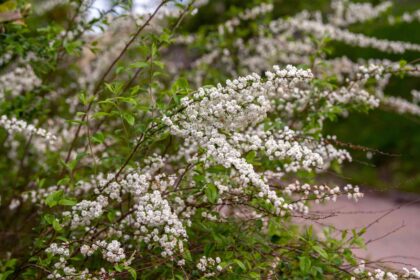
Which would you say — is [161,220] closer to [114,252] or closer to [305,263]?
[114,252]

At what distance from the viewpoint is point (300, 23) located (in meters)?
5.26

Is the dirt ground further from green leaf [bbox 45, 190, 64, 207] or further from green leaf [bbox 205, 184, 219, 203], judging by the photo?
green leaf [bbox 45, 190, 64, 207]

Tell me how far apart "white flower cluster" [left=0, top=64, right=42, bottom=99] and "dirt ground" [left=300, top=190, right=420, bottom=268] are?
3013 millimetres

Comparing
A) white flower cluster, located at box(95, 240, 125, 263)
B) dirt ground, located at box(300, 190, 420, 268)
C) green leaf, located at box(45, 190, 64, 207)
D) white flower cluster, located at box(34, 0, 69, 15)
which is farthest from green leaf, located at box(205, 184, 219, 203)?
white flower cluster, located at box(34, 0, 69, 15)

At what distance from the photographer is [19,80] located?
13.5 ft

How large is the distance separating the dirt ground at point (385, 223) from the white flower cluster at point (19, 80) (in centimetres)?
301

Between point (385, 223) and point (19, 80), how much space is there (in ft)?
16.3

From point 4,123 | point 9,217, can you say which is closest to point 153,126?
point 4,123

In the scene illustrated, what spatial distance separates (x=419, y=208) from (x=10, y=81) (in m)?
5.91

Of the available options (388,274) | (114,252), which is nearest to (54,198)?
(114,252)

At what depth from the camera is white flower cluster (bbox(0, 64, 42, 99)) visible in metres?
3.97

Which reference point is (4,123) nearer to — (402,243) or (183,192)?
(183,192)

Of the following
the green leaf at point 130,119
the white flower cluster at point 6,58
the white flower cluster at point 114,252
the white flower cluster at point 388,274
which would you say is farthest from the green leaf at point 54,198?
the white flower cluster at point 6,58

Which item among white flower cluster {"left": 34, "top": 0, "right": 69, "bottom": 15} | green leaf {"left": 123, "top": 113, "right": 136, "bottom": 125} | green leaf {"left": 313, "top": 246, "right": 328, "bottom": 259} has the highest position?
white flower cluster {"left": 34, "top": 0, "right": 69, "bottom": 15}
